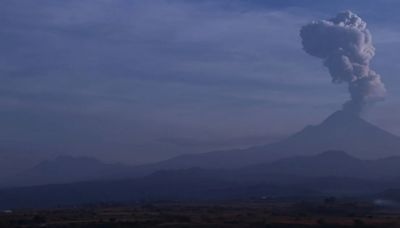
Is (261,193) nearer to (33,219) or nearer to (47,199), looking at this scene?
(47,199)

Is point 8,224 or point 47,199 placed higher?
point 47,199

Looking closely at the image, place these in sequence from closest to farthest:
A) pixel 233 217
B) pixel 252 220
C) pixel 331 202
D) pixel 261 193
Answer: pixel 252 220
pixel 233 217
pixel 331 202
pixel 261 193

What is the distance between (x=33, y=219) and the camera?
308 feet

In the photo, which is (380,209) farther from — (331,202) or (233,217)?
(233,217)

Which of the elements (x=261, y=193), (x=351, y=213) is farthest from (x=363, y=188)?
(x=351, y=213)

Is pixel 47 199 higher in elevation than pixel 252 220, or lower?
higher

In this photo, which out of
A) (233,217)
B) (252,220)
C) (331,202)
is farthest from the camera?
(331,202)

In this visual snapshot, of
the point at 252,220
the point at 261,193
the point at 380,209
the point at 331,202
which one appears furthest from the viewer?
the point at 261,193

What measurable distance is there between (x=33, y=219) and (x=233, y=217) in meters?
20.0

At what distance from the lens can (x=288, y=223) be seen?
81.6m

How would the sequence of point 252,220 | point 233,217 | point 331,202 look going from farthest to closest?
point 331,202
point 233,217
point 252,220

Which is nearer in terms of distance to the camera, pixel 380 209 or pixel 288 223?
pixel 288 223

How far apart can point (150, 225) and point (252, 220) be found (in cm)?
1076

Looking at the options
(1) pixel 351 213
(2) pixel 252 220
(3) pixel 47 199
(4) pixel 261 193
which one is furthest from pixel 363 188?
(2) pixel 252 220
